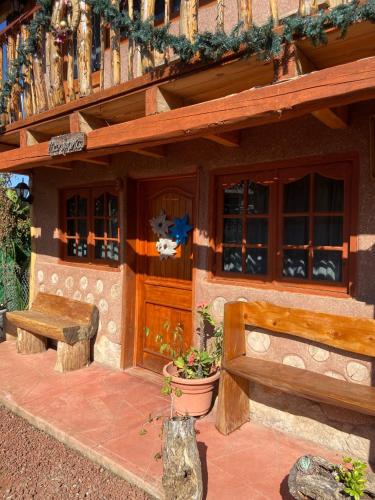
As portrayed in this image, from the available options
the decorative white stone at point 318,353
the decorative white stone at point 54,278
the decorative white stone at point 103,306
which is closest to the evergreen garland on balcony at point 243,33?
the decorative white stone at point 318,353

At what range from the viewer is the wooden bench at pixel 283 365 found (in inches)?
115

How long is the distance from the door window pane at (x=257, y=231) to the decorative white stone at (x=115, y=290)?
2.02m

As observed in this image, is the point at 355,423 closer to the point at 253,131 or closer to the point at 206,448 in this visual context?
the point at 206,448

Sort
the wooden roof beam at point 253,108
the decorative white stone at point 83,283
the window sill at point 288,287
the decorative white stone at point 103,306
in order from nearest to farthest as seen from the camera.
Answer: the wooden roof beam at point 253,108 → the window sill at point 288,287 → the decorative white stone at point 103,306 → the decorative white stone at point 83,283

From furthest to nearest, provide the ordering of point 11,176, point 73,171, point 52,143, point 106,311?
point 11,176 < point 73,171 < point 106,311 < point 52,143

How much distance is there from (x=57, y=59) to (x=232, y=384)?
3871 mm

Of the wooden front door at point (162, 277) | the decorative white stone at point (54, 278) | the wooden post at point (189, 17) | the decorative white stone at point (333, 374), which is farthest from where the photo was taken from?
the decorative white stone at point (54, 278)

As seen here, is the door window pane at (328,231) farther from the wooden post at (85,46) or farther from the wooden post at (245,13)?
the wooden post at (85,46)

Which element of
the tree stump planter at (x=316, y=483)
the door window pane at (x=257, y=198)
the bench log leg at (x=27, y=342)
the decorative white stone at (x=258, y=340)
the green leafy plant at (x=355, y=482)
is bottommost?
the bench log leg at (x=27, y=342)

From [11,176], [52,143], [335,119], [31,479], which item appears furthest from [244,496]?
[11,176]

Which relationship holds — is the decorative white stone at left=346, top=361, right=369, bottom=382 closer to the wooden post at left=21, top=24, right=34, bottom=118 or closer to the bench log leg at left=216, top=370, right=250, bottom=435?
the bench log leg at left=216, top=370, right=250, bottom=435

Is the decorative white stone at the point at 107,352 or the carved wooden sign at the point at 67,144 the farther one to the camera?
the decorative white stone at the point at 107,352

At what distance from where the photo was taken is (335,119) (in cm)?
299

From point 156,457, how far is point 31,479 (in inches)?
39.3
